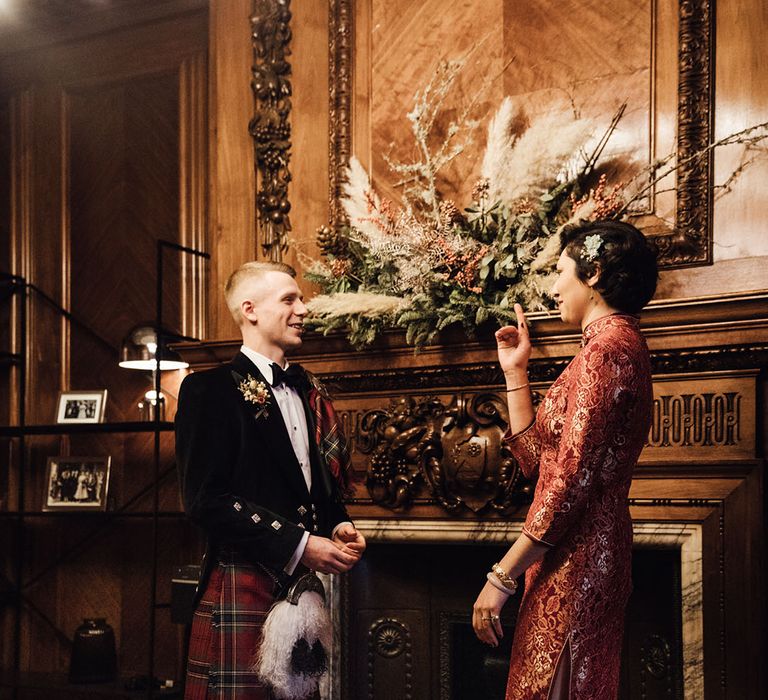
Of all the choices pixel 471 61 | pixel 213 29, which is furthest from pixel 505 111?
pixel 213 29

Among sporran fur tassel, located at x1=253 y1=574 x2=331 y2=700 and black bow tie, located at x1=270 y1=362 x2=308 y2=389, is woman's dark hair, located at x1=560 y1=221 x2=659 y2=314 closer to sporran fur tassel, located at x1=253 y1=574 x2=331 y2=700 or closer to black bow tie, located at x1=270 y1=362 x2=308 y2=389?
black bow tie, located at x1=270 y1=362 x2=308 y2=389

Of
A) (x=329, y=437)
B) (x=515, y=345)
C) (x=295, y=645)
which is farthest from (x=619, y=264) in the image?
(x=295, y=645)

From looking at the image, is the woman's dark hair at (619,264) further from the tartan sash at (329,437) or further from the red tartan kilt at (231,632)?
the red tartan kilt at (231,632)

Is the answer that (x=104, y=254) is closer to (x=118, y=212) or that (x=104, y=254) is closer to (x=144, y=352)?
(x=118, y=212)

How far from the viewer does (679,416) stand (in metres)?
2.96

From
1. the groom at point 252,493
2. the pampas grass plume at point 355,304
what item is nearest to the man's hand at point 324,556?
the groom at point 252,493

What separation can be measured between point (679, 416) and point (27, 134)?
335 cm

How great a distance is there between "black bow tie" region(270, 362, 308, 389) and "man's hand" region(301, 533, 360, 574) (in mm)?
411

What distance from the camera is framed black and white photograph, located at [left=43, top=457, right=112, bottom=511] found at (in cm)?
442

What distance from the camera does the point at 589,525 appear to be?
85.3 inches

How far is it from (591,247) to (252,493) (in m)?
0.99

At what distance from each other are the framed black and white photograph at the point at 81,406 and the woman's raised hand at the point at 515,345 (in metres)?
2.29

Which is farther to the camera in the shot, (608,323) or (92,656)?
(92,656)

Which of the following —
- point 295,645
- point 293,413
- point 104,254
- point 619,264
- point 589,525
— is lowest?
point 295,645
